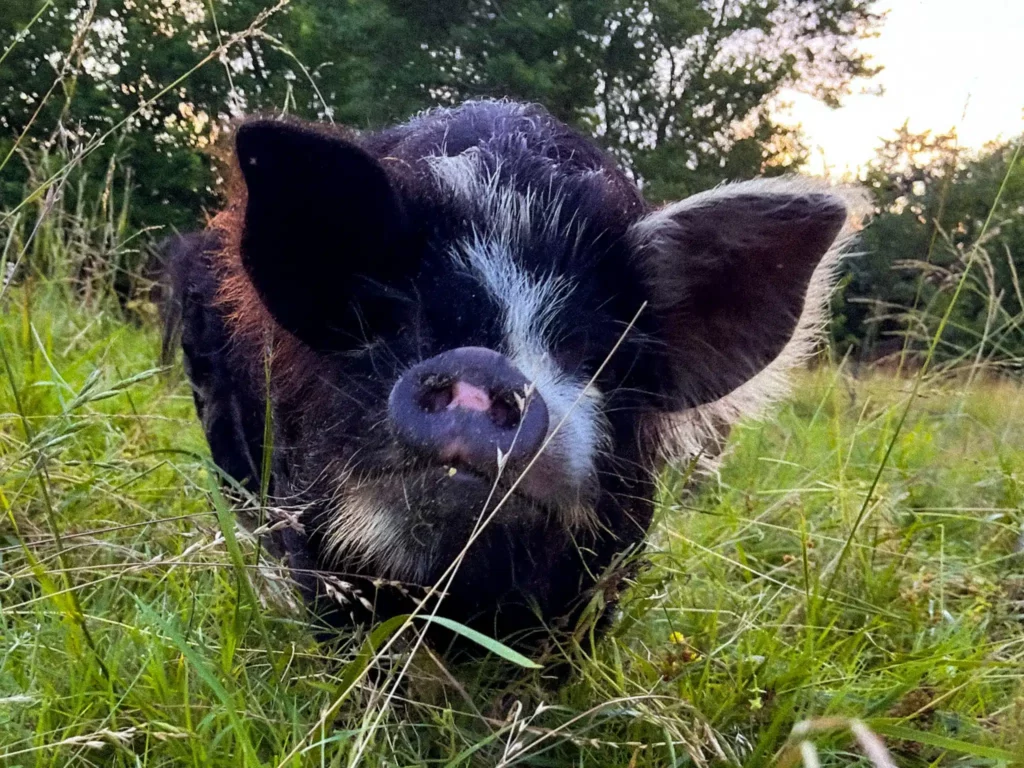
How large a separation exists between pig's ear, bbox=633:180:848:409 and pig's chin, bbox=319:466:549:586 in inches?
17.6

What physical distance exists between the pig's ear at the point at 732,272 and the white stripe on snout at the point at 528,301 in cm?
20

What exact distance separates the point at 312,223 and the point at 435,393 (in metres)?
0.37

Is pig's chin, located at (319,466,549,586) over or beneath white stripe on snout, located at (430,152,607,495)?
beneath

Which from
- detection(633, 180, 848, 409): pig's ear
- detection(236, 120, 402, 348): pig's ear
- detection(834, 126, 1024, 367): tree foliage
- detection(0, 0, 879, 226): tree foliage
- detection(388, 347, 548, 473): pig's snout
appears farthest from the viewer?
detection(0, 0, 879, 226): tree foliage

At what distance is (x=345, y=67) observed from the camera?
9820 mm

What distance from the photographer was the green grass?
1251 millimetres

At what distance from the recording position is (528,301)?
1.43 m

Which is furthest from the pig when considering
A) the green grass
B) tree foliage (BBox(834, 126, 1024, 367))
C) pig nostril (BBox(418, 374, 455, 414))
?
tree foliage (BBox(834, 126, 1024, 367))

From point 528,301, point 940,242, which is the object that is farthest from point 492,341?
point 940,242

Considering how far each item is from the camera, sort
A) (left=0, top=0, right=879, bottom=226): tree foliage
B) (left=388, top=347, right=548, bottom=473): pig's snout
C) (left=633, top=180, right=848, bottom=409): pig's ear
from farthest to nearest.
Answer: (left=0, top=0, right=879, bottom=226): tree foliage, (left=633, top=180, right=848, bottom=409): pig's ear, (left=388, top=347, right=548, bottom=473): pig's snout

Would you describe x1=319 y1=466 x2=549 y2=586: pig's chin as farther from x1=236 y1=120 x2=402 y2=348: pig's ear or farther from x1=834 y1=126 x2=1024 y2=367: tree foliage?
x1=834 y1=126 x2=1024 y2=367: tree foliage

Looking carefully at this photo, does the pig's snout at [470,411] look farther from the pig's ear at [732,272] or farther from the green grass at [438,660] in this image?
the pig's ear at [732,272]

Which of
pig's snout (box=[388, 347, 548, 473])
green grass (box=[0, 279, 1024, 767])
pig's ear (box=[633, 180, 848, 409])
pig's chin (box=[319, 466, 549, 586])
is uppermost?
pig's ear (box=[633, 180, 848, 409])

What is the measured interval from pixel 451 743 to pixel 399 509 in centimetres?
35
